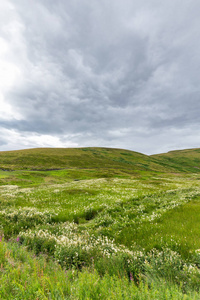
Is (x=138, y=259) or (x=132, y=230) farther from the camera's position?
(x=132, y=230)

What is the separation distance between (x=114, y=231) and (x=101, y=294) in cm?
469

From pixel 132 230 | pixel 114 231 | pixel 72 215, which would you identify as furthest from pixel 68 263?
pixel 72 215

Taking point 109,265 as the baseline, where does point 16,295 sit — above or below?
above

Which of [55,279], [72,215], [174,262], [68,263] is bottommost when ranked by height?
[72,215]

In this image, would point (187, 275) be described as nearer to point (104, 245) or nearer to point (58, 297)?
point (104, 245)

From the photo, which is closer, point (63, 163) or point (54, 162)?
point (54, 162)

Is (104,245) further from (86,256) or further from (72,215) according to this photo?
(72,215)

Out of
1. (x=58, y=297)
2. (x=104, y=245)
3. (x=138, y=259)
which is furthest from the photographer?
(x=104, y=245)

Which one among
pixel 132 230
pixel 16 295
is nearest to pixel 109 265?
pixel 16 295

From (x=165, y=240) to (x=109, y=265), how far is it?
115 inches

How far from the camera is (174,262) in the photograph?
3963 mm

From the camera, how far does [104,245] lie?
5113 mm

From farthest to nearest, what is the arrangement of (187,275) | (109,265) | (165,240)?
(165,240) < (109,265) < (187,275)

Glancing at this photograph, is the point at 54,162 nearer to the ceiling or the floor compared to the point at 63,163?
nearer to the ceiling
